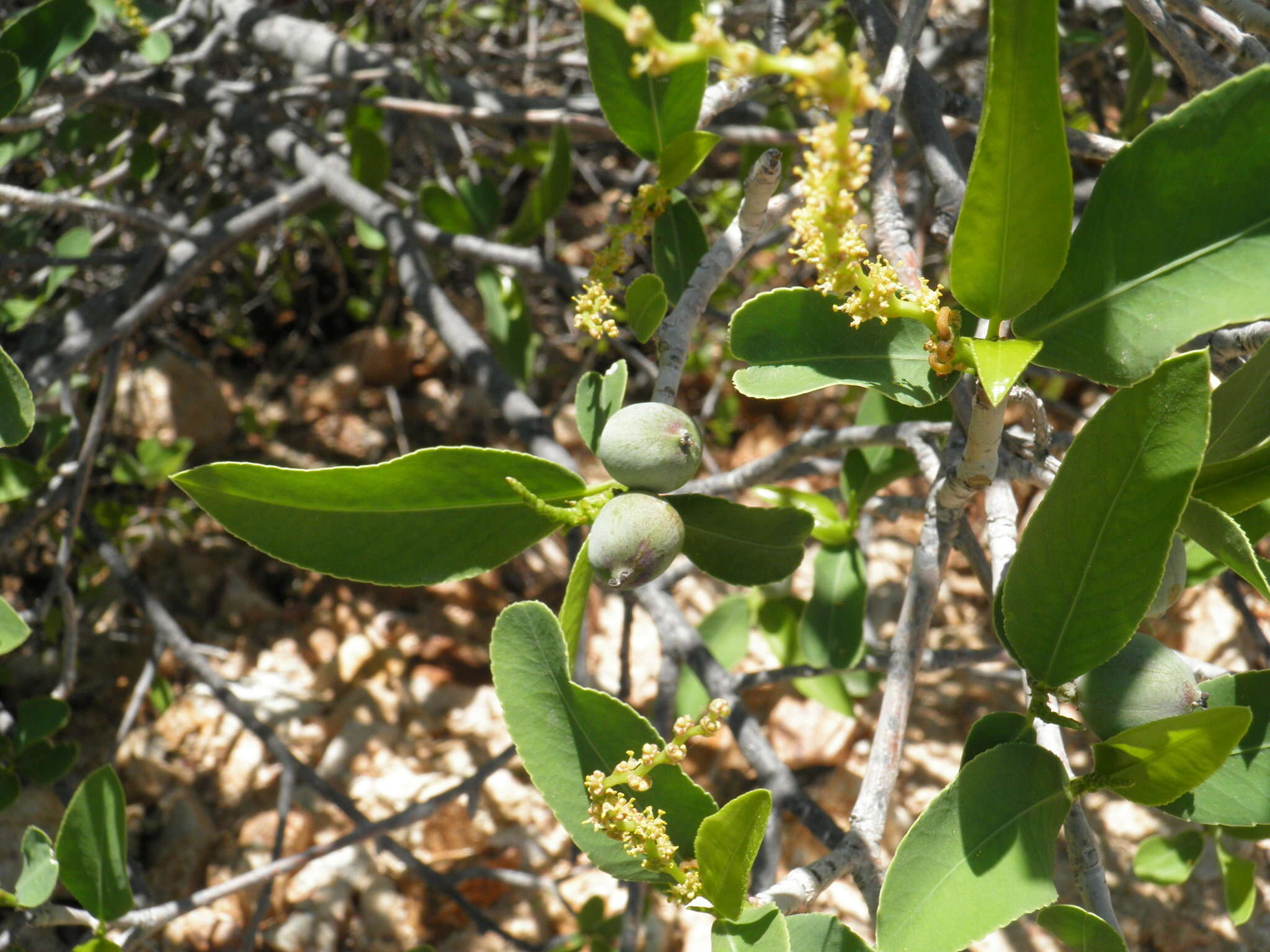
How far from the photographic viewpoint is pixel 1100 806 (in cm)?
250

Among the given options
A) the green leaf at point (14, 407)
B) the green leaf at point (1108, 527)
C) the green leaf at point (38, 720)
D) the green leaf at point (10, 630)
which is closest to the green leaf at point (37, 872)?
the green leaf at point (10, 630)

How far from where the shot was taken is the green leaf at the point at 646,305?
49.1 inches

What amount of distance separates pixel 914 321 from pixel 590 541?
1.43ft

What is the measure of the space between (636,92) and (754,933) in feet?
3.74

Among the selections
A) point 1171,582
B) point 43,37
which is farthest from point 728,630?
point 43,37

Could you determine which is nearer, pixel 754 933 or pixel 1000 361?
pixel 1000 361

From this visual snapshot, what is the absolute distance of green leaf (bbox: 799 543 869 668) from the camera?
1868 millimetres

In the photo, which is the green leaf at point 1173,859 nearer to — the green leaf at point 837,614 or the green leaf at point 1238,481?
the green leaf at point 837,614

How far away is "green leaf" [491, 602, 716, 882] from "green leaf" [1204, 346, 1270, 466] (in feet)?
2.43

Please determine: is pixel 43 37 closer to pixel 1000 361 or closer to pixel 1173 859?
pixel 1000 361

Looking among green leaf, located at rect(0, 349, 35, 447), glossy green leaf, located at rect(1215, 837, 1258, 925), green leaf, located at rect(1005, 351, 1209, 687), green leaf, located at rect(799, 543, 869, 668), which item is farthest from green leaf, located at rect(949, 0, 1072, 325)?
glossy green leaf, located at rect(1215, 837, 1258, 925)

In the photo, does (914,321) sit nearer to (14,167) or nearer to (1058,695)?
(1058,695)

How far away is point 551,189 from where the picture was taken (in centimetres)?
205

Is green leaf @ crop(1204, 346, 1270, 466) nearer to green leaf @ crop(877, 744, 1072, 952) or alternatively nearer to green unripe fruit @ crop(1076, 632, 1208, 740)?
green unripe fruit @ crop(1076, 632, 1208, 740)
